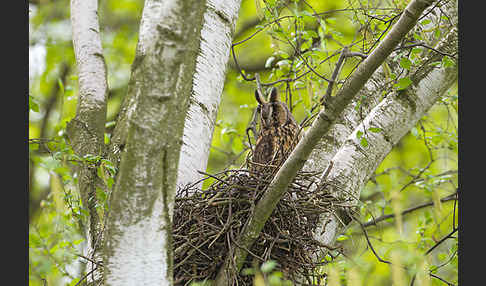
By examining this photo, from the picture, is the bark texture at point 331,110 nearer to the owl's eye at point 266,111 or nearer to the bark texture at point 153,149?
the bark texture at point 153,149

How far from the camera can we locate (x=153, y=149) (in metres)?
1.51

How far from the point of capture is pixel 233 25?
2.81m

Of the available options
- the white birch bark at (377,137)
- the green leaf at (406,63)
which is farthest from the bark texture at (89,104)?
the green leaf at (406,63)

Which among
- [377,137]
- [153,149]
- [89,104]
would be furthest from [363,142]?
[89,104]

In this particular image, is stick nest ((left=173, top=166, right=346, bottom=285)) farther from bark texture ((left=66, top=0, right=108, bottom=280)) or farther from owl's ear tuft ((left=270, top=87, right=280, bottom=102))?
owl's ear tuft ((left=270, top=87, right=280, bottom=102))

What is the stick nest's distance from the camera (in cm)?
222

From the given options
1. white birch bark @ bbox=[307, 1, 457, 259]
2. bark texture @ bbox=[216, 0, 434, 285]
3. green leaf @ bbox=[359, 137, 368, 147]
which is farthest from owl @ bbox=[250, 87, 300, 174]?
bark texture @ bbox=[216, 0, 434, 285]

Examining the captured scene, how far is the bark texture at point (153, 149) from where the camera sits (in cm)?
147

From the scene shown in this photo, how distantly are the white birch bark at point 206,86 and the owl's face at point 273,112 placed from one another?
0.52 m

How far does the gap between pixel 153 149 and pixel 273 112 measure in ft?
5.79

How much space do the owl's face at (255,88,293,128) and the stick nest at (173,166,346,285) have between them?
82cm

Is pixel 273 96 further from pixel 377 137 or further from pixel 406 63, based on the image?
pixel 406 63

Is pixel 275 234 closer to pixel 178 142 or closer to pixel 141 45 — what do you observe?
pixel 178 142

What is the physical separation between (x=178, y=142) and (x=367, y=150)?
59.1 inches
